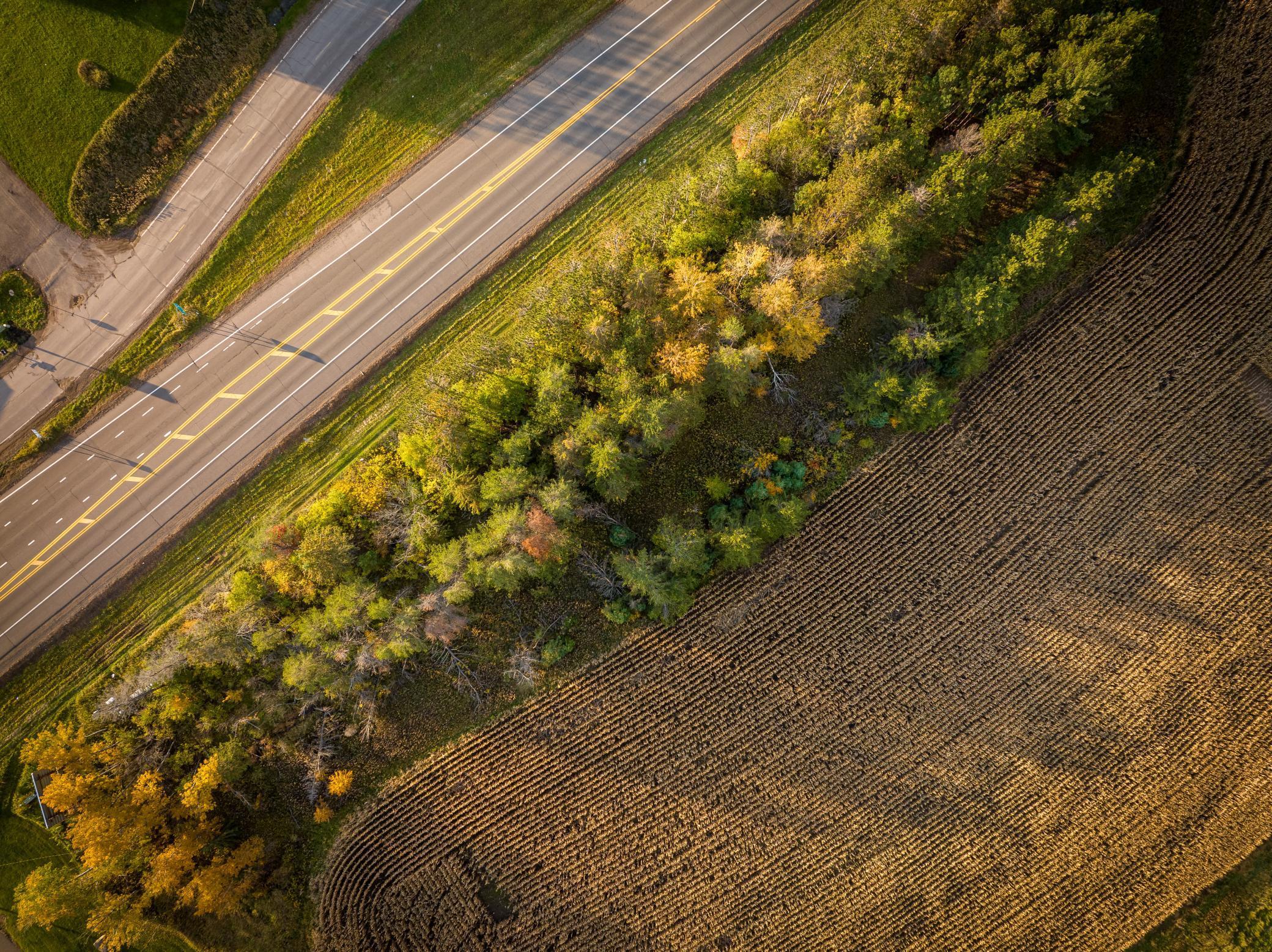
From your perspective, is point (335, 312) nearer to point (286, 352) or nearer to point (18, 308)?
point (286, 352)

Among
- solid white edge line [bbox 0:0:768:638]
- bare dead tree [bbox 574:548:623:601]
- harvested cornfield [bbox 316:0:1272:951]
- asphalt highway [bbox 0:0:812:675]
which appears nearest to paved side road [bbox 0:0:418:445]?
asphalt highway [bbox 0:0:812:675]

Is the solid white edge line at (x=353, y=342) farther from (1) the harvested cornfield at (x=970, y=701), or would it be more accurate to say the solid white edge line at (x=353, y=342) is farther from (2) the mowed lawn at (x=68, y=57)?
(1) the harvested cornfield at (x=970, y=701)

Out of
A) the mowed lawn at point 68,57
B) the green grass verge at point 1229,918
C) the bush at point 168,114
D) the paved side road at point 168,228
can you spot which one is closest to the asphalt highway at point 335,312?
the paved side road at point 168,228

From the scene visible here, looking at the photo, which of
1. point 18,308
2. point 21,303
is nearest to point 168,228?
point 21,303

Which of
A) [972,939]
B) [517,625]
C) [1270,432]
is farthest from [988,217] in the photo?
[972,939]

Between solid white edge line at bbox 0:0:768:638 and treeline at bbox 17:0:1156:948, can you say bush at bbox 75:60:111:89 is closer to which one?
solid white edge line at bbox 0:0:768:638

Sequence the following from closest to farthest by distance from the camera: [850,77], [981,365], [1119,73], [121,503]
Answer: [1119,73] < [850,77] < [981,365] < [121,503]

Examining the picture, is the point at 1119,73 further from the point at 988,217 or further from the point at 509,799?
the point at 509,799
